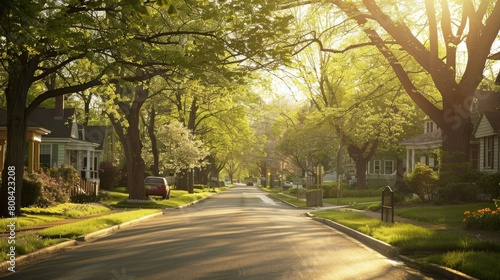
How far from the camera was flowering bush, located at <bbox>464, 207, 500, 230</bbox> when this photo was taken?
59.7ft

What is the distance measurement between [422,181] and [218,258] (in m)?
21.3

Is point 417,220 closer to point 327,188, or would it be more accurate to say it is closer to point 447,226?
point 447,226

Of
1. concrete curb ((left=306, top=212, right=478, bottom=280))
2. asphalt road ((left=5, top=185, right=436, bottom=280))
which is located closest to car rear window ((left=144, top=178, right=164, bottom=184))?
concrete curb ((left=306, top=212, right=478, bottom=280))

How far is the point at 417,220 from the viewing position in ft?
78.7

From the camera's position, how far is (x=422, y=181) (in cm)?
3216

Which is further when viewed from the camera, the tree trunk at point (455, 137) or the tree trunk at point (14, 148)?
the tree trunk at point (455, 137)

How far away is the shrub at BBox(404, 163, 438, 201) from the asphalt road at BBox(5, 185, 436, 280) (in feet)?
45.1

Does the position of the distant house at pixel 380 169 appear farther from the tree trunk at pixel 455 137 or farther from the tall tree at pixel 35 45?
the tall tree at pixel 35 45

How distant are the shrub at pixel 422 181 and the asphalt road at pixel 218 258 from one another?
45.1 feet

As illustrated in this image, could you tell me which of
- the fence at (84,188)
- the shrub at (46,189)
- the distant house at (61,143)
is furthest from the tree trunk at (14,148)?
the distant house at (61,143)

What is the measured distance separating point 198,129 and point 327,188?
2051cm

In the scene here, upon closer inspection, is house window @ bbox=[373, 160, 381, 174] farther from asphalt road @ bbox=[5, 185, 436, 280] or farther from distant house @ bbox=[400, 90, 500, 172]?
asphalt road @ bbox=[5, 185, 436, 280]

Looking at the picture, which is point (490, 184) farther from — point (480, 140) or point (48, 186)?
point (48, 186)

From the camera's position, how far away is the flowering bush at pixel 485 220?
18203mm
